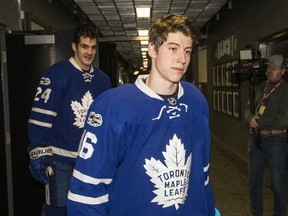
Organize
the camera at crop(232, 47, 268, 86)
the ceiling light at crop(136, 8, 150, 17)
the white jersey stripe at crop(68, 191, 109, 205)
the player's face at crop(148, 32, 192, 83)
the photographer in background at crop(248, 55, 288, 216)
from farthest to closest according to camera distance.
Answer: the ceiling light at crop(136, 8, 150, 17)
the camera at crop(232, 47, 268, 86)
the photographer in background at crop(248, 55, 288, 216)
the player's face at crop(148, 32, 192, 83)
the white jersey stripe at crop(68, 191, 109, 205)

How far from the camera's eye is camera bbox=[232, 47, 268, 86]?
3.26 m

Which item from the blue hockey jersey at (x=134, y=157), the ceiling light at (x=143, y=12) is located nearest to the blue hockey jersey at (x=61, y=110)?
the blue hockey jersey at (x=134, y=157)

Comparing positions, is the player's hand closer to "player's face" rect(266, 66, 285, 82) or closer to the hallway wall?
"player's face" rect(266, 66, 285, 82)

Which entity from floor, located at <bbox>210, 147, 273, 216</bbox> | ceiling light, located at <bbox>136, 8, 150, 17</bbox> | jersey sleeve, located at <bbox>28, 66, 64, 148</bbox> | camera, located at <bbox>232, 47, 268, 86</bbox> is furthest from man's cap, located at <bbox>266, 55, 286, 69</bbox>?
ceiling light, located at <bbox>136, 8, 150, 17</bbox>

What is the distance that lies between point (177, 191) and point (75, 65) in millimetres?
1353

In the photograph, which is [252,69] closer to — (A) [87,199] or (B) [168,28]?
(B) [168,28]

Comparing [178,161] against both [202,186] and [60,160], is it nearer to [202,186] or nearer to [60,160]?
[202,186]

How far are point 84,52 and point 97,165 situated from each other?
133 cm

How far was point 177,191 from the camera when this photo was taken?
1.29 metres

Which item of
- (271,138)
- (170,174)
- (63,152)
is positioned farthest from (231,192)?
(170,174)

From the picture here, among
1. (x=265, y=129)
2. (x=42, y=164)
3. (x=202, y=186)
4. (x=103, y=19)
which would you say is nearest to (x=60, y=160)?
(x=42, y=164)

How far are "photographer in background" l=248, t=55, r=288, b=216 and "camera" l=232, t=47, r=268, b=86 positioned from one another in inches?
4.9

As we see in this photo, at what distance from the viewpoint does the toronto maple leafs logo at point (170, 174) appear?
1243mm

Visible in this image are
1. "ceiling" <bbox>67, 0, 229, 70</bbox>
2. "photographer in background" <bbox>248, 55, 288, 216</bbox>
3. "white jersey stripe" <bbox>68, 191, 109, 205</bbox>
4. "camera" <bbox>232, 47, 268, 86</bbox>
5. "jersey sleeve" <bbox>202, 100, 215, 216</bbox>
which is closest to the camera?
"white jersey stripe" <bbox>68, 191, 109, 205</bbox>
